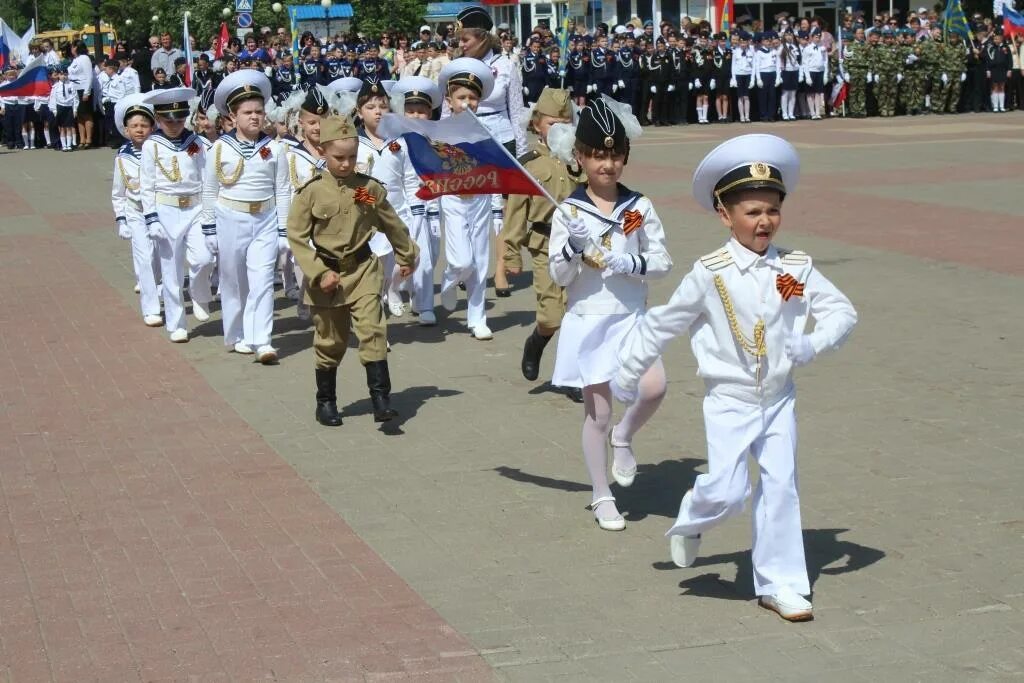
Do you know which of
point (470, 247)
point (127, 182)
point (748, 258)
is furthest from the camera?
point (127, 182)

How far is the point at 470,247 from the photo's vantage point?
36.5 ft

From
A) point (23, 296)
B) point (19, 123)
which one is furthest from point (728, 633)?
point (19, 123)

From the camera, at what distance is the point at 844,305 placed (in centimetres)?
533

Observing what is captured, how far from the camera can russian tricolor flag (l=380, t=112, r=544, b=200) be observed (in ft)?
23.7

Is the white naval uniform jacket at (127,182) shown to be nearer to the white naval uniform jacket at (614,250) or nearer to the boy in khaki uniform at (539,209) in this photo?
the boy in khaki uniform at (539,209)

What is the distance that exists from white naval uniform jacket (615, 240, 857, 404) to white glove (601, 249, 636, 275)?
2.87ft

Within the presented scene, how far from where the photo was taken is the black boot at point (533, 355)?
9.25 m

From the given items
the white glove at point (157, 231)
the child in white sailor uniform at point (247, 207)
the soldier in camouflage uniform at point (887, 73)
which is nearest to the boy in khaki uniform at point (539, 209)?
the child in white sailor uniform at point (247, 207)

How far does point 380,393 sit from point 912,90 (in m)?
26.2

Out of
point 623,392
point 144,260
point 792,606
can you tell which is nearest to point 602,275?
point 623,392

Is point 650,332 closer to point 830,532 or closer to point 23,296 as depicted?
point 830,532

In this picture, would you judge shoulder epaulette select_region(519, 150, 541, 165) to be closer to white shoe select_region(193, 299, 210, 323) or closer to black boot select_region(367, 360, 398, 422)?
black boot select_region(367, 360, 398, 422)

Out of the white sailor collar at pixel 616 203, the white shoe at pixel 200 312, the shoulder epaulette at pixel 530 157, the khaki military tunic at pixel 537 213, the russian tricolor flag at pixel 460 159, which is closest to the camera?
the white sailor collar at pixel 616 203

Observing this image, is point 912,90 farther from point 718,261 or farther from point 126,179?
point 718,261
